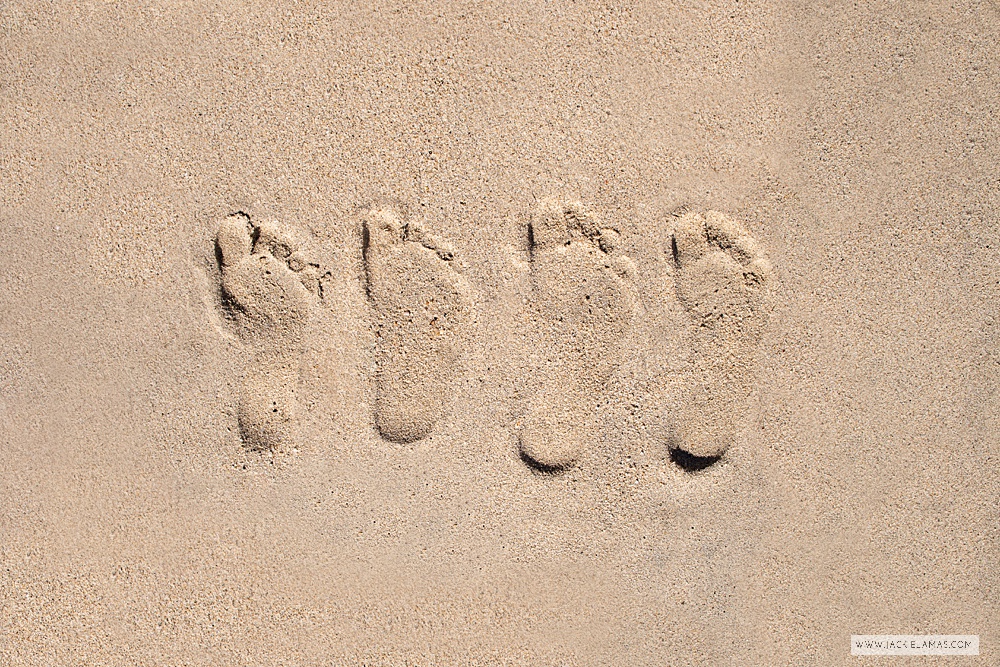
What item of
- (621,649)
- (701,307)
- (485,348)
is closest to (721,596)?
(621,649)

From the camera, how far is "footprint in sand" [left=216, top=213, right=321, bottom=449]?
1.64 meters

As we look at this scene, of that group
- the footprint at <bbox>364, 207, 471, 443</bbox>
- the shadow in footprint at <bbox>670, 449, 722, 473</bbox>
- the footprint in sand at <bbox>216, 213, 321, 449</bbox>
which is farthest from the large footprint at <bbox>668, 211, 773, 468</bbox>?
the footprint in sand at <bbox>216, 213, 321, 449</bbox>

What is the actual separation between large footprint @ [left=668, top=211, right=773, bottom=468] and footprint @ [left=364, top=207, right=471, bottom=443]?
57 centimetres

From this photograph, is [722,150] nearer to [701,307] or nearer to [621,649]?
[701,307]

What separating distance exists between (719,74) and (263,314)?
1.29 m

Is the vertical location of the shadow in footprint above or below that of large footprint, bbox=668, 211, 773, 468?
below

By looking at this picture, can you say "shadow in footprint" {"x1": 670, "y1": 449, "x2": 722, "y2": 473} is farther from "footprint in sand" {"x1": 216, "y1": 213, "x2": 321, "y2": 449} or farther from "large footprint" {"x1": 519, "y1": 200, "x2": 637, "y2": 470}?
"footprint in sand" {"x1": 216, "y1": 213, "x2": 321, "y2": 449}

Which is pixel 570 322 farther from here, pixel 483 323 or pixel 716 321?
pixel 716 321

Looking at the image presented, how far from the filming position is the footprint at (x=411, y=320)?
1.64 m

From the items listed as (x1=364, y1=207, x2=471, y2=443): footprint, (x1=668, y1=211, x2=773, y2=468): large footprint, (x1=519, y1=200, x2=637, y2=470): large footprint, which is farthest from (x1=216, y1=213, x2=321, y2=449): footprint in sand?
(x1=668, y1=211, x2=773, y2=468): large footprint

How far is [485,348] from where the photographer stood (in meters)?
1.66

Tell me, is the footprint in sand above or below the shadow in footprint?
above

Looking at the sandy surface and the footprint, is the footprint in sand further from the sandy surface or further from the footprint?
the footprint

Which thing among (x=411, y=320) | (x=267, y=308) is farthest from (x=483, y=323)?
(x=267, y=308)
